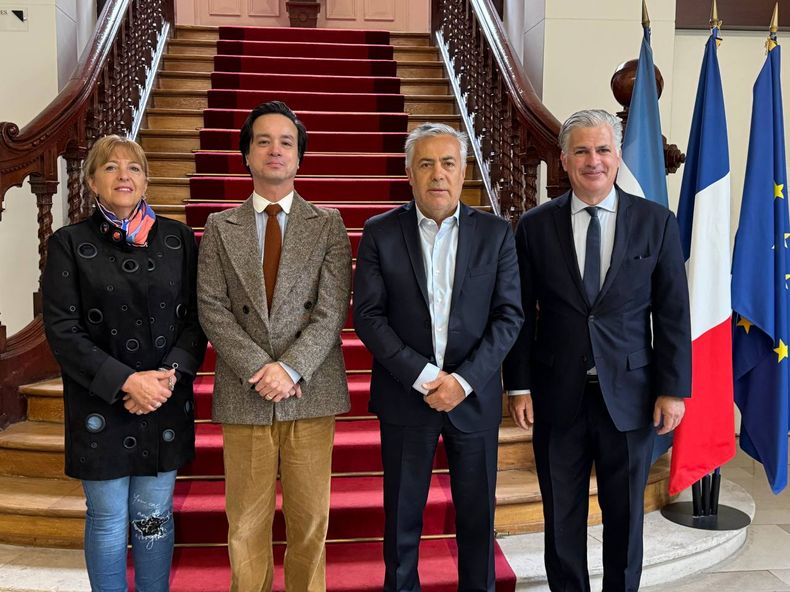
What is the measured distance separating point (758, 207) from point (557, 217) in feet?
4.38

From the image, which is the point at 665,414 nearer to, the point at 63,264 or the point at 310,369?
the point at 310,369

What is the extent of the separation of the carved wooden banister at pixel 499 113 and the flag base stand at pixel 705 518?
146 cm

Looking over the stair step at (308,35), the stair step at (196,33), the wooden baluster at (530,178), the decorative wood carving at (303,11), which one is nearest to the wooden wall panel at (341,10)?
the decorative wood carving at (303,11)

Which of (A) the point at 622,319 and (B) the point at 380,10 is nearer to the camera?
(A) the point at 622,319

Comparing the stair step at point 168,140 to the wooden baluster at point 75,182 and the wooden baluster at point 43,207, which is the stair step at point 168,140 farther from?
the wooden baluster at point 43,207

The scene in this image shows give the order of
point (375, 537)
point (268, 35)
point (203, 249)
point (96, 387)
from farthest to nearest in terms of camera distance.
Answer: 1. point (268, 35)
2. point (375, 537)
3. point (203, 249)
4. point (96, 387)

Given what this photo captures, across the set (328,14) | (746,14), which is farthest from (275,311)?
(328,14)

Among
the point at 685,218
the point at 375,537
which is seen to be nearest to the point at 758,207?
the point at 685,218

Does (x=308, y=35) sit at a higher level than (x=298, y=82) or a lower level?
higher

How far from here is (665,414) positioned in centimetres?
223

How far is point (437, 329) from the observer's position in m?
2.19

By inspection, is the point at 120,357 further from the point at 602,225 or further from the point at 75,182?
the point at 75,182

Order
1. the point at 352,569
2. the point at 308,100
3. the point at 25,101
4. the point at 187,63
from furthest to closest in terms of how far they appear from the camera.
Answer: the point at 187,63 < the point at 308,100 < the point at 25,101 < the point at 352,569

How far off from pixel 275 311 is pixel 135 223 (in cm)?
45
